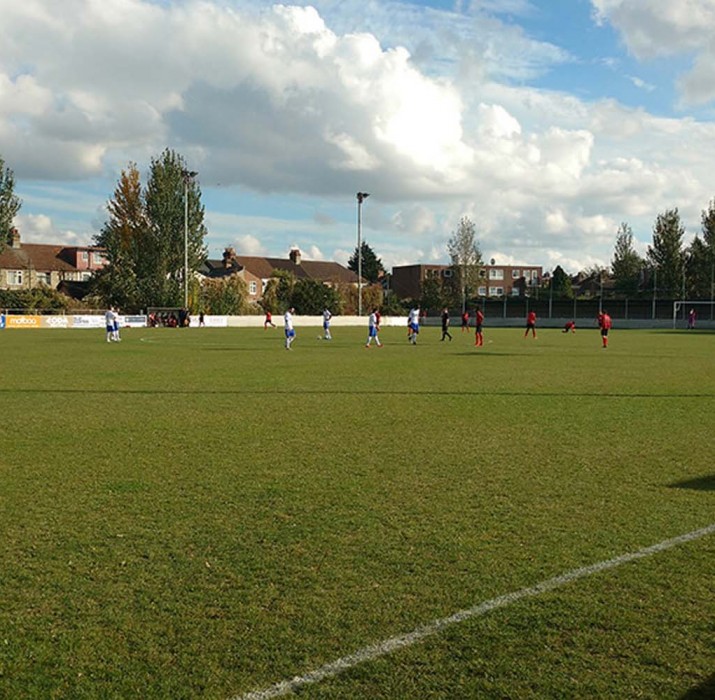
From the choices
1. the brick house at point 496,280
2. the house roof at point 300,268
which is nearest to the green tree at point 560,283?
the brick house at point 496,280

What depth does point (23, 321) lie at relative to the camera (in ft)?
205

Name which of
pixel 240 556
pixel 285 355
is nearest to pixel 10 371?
pixel 285 355

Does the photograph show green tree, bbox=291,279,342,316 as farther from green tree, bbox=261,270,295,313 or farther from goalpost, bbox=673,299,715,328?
goalpost, bbox=673,299,715,328

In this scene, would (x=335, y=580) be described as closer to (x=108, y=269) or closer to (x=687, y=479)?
(x=687, y=479)

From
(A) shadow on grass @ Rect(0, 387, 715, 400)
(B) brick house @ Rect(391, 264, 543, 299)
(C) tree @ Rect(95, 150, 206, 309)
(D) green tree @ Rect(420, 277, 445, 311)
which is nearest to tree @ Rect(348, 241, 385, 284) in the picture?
(B) brick house @ Rect(391, 264, 543, 299)

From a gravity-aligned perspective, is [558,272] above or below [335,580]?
above

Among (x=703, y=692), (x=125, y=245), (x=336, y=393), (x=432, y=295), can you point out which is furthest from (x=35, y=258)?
(x=703, y=692)

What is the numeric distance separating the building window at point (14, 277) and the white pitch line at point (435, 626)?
103m

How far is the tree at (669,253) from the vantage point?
91438 mm

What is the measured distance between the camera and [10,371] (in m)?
22.2

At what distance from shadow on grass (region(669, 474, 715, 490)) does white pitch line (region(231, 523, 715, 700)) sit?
1.84 metres

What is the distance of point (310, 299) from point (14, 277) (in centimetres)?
3975

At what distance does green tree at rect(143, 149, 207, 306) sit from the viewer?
255ft

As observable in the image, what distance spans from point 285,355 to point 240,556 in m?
24.2
